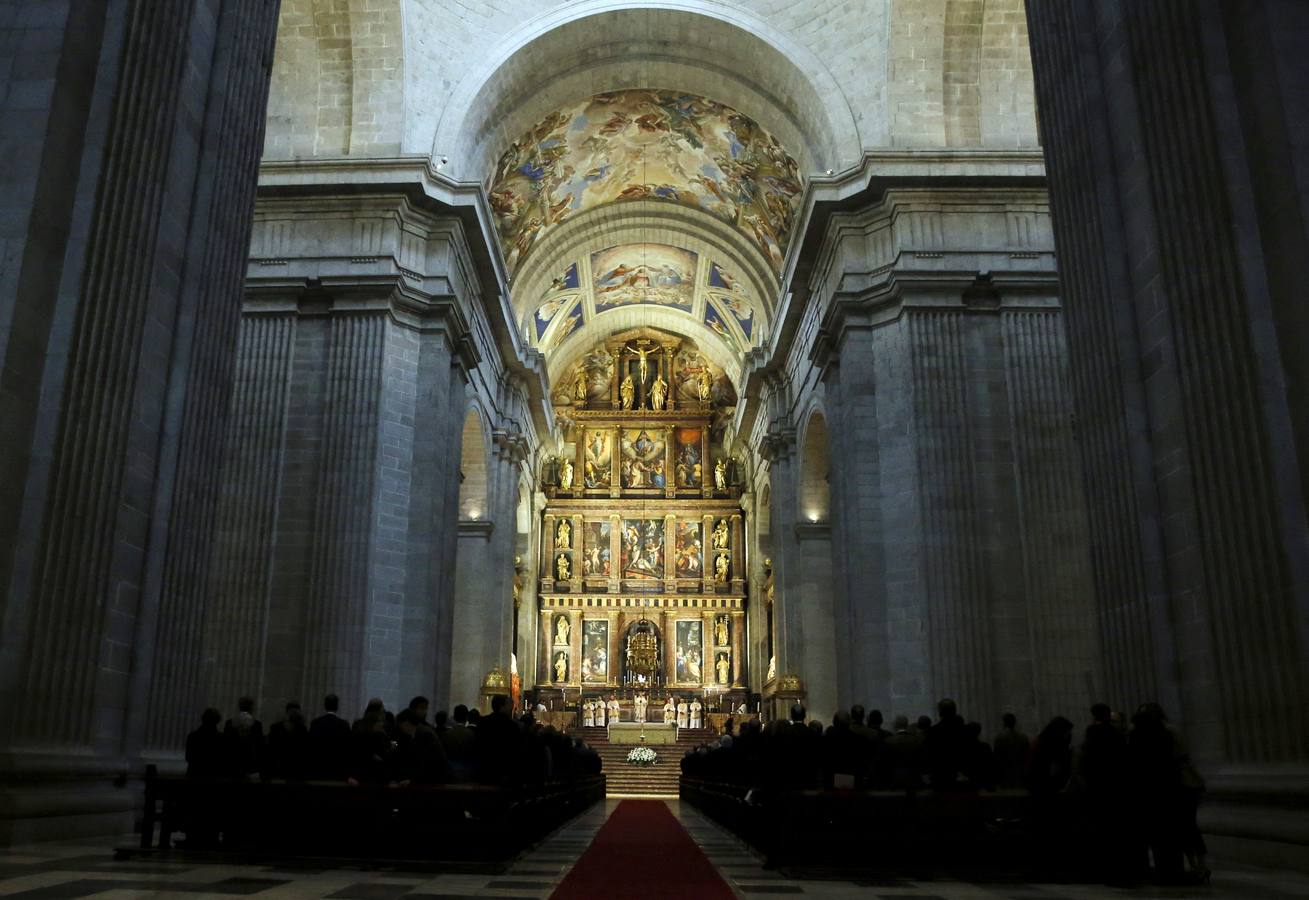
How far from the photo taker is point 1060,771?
6.94m

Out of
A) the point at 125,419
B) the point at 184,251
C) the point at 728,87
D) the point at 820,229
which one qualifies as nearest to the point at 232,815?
the point at 125,419

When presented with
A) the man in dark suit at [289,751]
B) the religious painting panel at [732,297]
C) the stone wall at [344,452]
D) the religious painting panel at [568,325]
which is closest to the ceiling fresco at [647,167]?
the religious painting panel at [732,297]

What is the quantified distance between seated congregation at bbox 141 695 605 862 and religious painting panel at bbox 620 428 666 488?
2607cm

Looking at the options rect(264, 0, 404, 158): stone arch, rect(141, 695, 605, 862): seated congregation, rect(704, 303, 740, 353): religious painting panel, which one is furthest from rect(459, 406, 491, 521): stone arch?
rect(141, 695, 605, 862): seated congregation

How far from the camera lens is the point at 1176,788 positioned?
17.7 feet

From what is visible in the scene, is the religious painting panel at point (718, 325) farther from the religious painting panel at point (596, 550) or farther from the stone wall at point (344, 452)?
the stone wall at point (344, 452)

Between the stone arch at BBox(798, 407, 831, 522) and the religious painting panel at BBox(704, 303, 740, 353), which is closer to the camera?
the stone arch at BBox(798, 407, 831, 522)

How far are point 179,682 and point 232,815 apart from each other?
112 centimetres

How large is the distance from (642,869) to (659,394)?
2745 centimetres

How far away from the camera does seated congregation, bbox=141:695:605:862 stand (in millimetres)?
6387

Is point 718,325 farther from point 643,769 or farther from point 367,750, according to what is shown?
point 367,750

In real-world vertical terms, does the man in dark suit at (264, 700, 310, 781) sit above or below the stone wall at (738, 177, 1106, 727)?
below

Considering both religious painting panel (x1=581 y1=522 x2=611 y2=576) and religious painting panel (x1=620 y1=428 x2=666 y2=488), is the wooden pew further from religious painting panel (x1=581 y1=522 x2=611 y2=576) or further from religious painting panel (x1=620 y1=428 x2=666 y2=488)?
religious painting panel (x1=620 y1=428 x2=666 y2=488)

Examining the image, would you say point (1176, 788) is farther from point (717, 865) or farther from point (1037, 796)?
point (717, 865)
